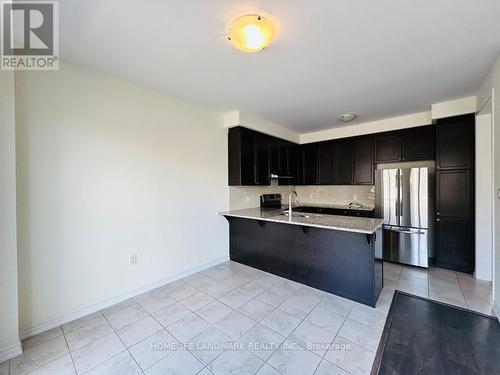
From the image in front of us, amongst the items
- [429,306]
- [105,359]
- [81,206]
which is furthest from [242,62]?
[429,306]

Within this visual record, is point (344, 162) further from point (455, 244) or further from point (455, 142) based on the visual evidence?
point (455, 244)

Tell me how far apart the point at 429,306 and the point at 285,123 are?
11.2 ft

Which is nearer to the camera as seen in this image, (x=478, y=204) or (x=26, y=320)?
(x=26, y=320)

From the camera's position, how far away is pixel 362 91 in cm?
278

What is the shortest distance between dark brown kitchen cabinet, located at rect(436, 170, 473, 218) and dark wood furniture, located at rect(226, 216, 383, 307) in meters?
1.34

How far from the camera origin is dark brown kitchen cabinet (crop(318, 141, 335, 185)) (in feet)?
15.1

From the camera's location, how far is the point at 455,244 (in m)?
3.15

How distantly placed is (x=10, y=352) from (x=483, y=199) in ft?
17.3

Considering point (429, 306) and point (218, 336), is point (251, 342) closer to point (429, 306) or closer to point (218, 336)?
point (218, 336)

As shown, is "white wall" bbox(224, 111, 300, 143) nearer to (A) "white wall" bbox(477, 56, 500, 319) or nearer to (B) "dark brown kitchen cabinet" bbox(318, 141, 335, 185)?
(B) "dark brown kitchen cabinet" bbox(318, 141, 335, 185)

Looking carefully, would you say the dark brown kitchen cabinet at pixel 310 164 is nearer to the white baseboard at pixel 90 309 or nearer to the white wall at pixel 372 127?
the white wall at pixel 372 127

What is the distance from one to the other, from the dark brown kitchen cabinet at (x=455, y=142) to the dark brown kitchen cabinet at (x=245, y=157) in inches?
107

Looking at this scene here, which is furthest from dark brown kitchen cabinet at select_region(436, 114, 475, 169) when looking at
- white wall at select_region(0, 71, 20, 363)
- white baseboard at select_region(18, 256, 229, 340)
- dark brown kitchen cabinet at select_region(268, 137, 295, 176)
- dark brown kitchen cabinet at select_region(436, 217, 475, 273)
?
white wall at select_region(0, 71, 20, 363)

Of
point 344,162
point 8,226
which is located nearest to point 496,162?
point 344,162
